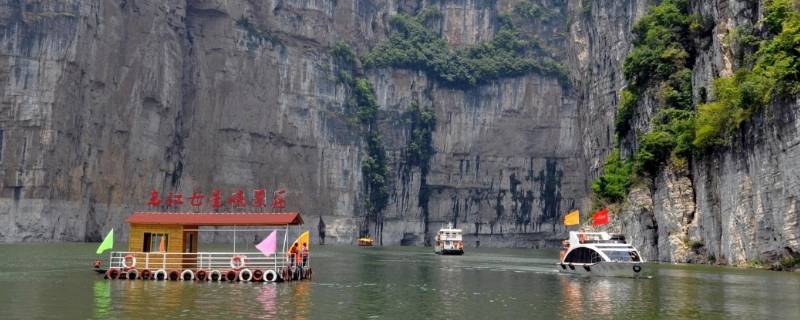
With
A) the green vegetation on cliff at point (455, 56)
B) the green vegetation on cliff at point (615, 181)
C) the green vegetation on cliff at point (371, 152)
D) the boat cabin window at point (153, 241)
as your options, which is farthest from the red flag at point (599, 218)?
the green vegetation on cliff at point (455, 56)

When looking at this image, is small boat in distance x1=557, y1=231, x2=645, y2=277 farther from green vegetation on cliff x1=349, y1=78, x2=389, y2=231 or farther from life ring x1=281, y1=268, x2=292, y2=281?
green vegetation on cliff x1=349, y1=78, x2=389, y2=231

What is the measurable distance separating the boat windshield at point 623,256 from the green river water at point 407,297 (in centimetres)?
185

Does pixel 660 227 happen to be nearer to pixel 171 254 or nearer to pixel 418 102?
pixel 171 254

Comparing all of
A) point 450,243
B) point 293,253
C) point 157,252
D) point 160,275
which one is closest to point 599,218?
point 293,253

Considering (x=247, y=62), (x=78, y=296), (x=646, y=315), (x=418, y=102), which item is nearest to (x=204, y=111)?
(x=247, y=62)

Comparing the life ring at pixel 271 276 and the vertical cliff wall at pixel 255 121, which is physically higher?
the vertical cliff wall at pixel 255 121

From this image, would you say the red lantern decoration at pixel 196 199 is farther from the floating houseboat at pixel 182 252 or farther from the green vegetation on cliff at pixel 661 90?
the green vegetation on cliff at pixel 661 90

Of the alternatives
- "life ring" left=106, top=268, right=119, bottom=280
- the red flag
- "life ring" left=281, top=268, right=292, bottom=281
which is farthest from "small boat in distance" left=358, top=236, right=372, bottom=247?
"life ring" left=106, top=268, right=119, bottom=280

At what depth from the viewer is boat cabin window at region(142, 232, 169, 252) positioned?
4734 centimetres

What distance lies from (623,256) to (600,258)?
1500 mm

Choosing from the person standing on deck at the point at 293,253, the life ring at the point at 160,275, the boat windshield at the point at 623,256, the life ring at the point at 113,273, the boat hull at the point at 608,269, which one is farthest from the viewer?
the boat windshield at the point at 623,256

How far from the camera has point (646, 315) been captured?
33.3 metres

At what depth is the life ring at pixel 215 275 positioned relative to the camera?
46.3 metres

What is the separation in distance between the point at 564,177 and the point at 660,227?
95.2m
